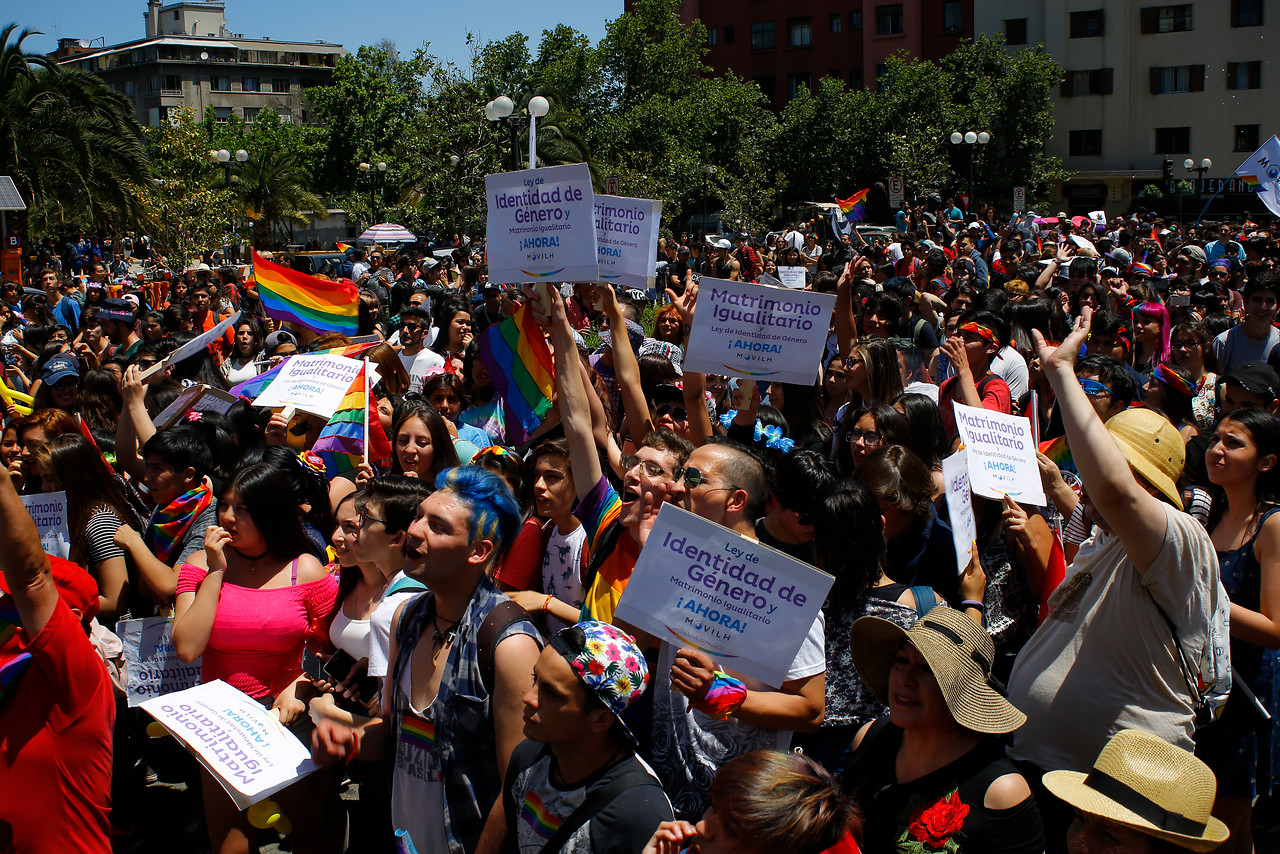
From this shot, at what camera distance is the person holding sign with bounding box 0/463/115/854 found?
143 inches

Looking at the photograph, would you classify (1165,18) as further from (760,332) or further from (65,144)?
(760,332)

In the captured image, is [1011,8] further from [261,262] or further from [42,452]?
[42,452]

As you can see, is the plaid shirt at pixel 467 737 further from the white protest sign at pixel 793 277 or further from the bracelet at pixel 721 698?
the white protest sign at pixel 793 277

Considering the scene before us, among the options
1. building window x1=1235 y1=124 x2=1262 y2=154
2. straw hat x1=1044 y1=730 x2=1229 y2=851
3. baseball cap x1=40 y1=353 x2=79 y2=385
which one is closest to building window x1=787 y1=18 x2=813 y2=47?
building window x1=1235 y1=124 x2=1262 y2=154

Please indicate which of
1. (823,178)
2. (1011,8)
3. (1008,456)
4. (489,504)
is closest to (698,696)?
(489,504)

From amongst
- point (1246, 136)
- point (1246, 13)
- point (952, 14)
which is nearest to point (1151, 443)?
point (1246, 136)

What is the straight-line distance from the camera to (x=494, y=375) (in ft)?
23.0

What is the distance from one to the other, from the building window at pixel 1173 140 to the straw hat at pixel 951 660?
56.3 meters

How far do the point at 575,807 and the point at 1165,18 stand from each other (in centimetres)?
5829

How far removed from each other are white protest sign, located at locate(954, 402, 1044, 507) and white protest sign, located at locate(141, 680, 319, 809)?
2.66m

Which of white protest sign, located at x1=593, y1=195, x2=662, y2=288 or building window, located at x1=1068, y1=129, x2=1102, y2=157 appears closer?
white protest sign, located at x1=593, y1=195, x2=662, y2=288

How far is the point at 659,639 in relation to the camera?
353 cm

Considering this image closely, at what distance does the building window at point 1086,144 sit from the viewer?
52.9 m

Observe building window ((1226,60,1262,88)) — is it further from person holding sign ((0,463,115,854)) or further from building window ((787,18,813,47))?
person holding sign ((0,463,115,854))
